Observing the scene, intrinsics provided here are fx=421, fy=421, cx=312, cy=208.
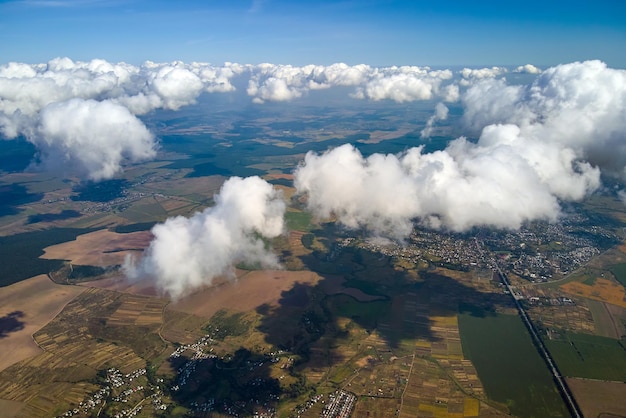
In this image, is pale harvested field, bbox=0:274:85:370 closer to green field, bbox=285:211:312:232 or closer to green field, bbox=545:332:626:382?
green field, bbox=285:211:312:232

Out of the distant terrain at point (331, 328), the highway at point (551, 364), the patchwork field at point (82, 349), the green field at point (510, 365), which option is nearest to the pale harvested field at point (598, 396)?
the distant terrain at point (331, 328)

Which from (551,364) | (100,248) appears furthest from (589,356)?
(100,248)

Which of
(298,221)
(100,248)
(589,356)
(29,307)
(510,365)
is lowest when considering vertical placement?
(510,365)

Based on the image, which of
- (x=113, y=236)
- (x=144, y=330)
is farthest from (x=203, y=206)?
(x=144, y=330)

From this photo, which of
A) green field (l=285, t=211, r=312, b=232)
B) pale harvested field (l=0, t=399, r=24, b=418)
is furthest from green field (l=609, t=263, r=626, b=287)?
pale harvested field (l=0, t=399, r=24, b=418)

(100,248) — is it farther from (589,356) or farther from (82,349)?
(589,356)
